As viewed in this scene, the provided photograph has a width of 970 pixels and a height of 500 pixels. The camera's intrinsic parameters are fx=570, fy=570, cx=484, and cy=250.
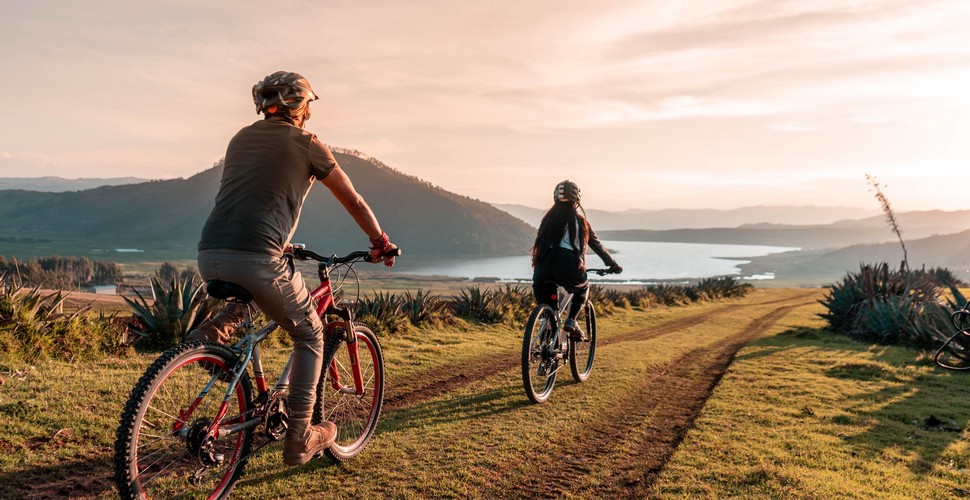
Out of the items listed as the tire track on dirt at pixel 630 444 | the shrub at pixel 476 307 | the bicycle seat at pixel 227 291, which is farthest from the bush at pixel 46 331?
the shrub at pixel 476 307

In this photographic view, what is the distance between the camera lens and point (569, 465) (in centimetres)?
457

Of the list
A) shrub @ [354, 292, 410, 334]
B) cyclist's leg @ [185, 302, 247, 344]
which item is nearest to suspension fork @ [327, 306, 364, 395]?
cyclist's leg @ [185, 302, 247, 344]

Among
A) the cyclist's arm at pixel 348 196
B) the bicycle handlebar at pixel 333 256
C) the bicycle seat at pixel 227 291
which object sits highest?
the cyclist's arm at pixel 348 196

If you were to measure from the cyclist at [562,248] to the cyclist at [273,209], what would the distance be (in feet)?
11.2

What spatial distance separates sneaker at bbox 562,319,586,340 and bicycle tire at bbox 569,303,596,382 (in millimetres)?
254

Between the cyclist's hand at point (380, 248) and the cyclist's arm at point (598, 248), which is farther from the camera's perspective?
the cyclist's arm at point (598, 248)

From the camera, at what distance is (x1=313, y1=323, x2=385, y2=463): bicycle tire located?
421cm

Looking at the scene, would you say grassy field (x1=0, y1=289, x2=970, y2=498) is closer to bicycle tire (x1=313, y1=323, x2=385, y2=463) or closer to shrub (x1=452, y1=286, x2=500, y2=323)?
bicycle tire (x1=313, y1=323, x2=385, y2=463)

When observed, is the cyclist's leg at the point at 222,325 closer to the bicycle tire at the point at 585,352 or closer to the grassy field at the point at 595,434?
the grassy field at the point at 595,434

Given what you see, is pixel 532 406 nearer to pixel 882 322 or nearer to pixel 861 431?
pixel 861 431

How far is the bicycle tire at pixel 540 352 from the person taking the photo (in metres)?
6.07

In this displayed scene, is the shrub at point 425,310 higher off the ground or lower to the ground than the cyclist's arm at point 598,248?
lower

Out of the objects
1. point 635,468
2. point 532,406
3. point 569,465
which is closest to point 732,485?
point 635,468

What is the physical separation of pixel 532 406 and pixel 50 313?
20.0 ft
